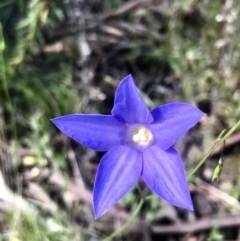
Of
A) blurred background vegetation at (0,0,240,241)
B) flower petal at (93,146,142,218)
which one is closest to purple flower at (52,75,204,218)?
flower petal at (93,146,142,218)

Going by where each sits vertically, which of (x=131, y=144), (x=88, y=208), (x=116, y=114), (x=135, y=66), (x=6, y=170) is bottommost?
(x=88, y=208)

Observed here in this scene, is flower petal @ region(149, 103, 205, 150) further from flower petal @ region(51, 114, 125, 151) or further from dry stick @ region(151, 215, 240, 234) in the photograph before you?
dry stick @ region(151, 215, 240, 234)

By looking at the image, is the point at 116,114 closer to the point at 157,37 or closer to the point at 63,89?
the point at 63,89

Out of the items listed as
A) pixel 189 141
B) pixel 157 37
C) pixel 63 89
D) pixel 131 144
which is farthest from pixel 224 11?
pixel 131 144

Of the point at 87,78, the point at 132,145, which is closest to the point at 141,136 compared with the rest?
the point at 132,145

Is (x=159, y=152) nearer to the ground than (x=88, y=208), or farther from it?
farther from it
